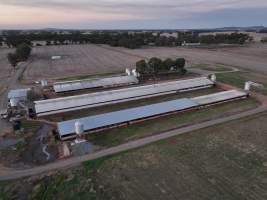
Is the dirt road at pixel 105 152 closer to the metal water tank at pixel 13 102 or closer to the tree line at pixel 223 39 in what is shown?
the metal water tank at pixel 13 102

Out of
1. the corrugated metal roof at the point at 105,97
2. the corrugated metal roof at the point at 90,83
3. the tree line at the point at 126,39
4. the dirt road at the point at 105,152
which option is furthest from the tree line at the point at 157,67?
the tree line at the point at 126,39

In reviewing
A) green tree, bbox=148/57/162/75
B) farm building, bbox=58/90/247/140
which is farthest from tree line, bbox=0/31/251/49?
farm building, bbox=58/90/247/140

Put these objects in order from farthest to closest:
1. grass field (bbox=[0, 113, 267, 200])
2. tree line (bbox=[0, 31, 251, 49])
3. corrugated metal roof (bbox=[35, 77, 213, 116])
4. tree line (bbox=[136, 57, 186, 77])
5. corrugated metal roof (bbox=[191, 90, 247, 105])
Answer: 1. tree line (bbox=[0, 31, 251, 49])
2. tree line (bbox=[136, 57, 186, 77])
3. corrugated metal roof (bbox=[191, 90, 247, 105])
4. corrugated metal roof (bbox=[35, 77, 213, 116])
5. grass field (bbox=[0, 113, 267, 200])

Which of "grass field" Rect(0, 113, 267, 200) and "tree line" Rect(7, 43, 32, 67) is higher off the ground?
"tree line" Rect(7, 43, 32, 67)

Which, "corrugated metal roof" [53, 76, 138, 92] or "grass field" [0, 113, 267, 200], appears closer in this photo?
"grass field" [0, 113, 267, 200]

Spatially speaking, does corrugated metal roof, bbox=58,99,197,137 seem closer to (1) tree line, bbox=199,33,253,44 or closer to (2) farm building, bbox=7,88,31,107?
(2) farm building, bbox=7,88,31,107

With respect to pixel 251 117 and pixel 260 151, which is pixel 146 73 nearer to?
pixel 251 117

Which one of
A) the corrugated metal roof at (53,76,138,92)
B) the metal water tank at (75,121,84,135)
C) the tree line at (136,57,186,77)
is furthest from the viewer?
the tree line at (136,57,186,77)

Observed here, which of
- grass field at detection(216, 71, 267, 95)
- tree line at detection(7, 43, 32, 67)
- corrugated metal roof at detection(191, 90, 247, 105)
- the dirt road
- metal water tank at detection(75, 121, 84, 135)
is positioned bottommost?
the dirt road

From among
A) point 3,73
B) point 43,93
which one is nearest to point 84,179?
point 43,93
